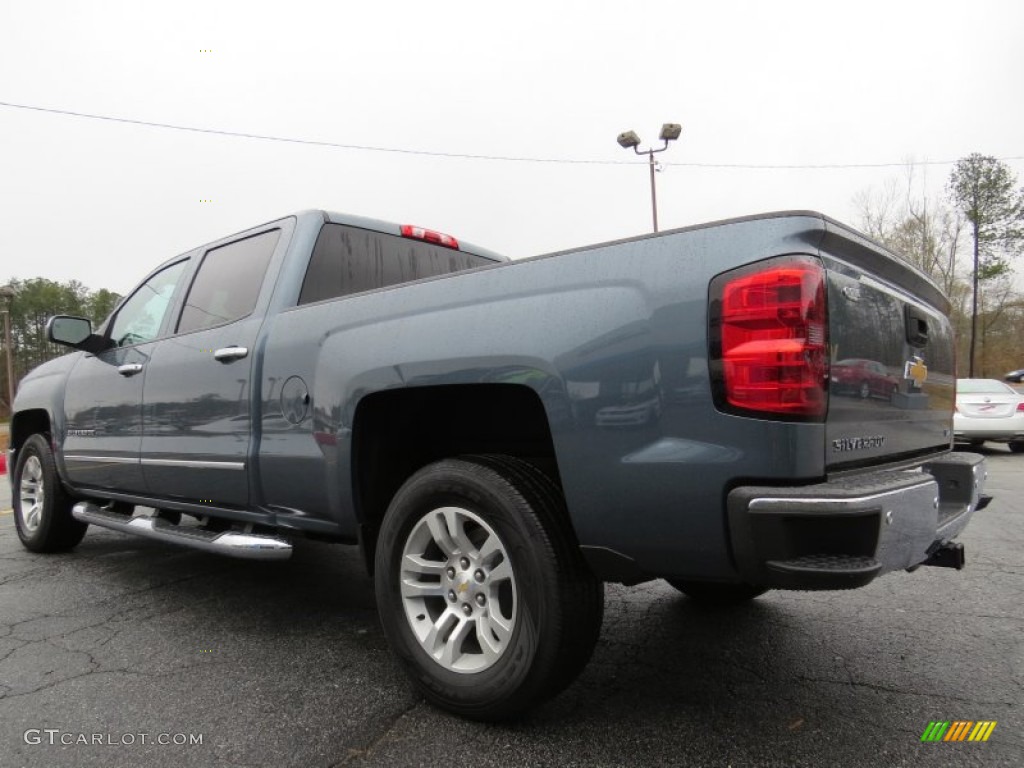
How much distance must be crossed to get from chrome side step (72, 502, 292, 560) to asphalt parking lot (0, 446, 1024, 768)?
1.27ft

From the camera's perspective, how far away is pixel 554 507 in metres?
2.18

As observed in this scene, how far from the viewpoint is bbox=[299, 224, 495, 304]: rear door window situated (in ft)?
11.0

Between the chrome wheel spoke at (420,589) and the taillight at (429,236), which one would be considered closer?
the chrome wheel spoke at (420,589)

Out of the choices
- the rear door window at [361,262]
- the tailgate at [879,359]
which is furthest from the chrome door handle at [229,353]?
the tailgate at [879,359]

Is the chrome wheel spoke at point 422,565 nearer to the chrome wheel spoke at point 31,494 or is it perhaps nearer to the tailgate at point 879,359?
the tailgate at point 879,359

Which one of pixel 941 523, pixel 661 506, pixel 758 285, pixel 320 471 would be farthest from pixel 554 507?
pixel 941 523

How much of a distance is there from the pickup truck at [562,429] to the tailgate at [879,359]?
0.01 meters

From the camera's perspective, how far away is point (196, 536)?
3.33 metres

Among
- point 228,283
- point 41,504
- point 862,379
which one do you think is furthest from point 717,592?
point 41,504

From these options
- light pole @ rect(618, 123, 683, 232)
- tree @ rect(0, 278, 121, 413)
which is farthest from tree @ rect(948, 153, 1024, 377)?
tree @ rect(0, 278, 121, 413)

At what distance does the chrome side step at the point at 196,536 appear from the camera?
293 cm

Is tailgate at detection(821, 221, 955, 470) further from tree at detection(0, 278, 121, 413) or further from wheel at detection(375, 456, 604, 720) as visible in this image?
tree at detection(0, 278, 121, 413)

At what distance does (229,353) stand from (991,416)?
12013mm

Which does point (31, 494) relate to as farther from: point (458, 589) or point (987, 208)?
point (987, 208)
